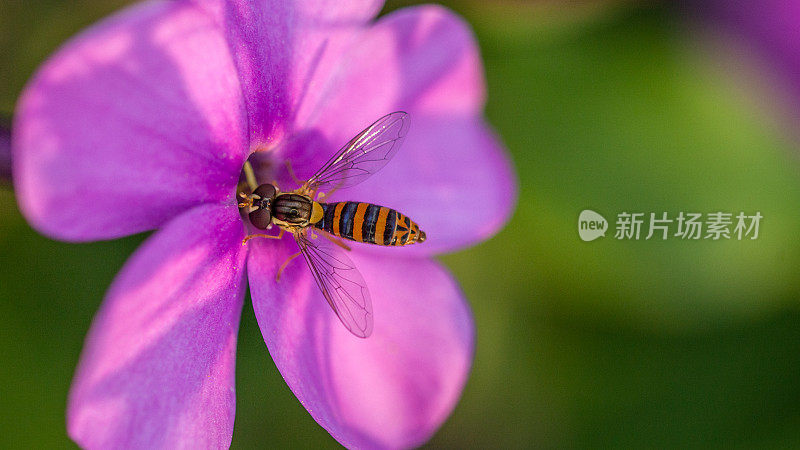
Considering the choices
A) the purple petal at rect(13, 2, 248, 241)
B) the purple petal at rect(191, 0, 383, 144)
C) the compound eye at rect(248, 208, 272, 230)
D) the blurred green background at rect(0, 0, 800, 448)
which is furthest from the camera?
the blurred green background at rect(0, 0, 800, 448)

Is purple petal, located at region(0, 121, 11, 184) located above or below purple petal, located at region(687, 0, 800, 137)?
below

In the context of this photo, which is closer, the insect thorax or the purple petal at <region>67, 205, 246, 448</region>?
the purple petal at <region>67, 205, 246, 448</region>

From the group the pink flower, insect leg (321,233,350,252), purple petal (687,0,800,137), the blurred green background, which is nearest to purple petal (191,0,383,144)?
the pink flower

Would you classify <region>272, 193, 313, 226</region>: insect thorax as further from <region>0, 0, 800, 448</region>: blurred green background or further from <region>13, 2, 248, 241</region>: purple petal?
<region>0, 0, 800, 448</region>: blurred green background

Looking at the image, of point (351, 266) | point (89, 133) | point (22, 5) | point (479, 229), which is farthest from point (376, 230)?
point (22, 5)

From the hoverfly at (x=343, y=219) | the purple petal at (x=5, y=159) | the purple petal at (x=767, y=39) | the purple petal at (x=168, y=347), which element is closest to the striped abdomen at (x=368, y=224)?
the hoverfly at (x=343, y=219)

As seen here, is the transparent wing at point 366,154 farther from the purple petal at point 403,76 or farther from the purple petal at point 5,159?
the purple petal at point 5,159

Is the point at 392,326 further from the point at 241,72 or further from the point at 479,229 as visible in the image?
the point at 241,72

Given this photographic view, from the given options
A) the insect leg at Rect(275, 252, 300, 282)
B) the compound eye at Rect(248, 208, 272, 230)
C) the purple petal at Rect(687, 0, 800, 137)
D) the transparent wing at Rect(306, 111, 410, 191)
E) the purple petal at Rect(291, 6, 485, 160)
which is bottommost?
the insect leg at Rect(275, 252, 300, 282)
